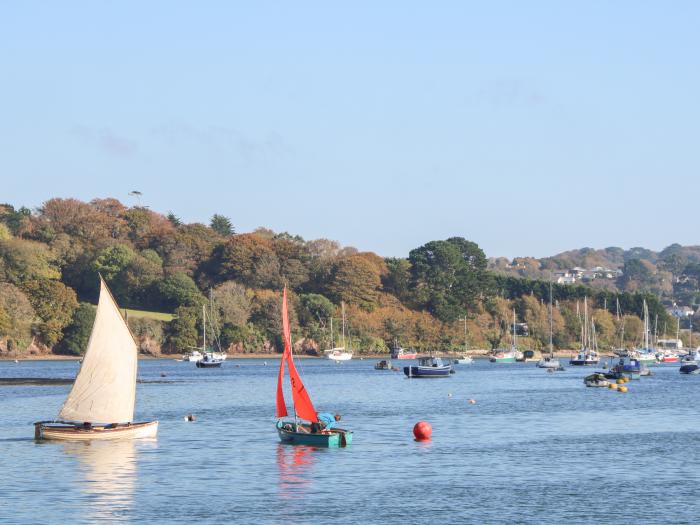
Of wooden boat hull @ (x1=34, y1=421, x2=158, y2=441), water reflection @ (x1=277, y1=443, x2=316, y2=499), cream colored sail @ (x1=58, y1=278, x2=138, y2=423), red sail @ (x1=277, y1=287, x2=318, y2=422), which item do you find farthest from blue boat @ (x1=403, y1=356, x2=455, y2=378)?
cream colored sail @ (x1=58, y1=278, x2=138, y2=423)

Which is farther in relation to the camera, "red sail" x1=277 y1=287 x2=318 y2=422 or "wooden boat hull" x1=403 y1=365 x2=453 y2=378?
"wooden boat hull" x1=403 y1=365 x2=453 y2=378

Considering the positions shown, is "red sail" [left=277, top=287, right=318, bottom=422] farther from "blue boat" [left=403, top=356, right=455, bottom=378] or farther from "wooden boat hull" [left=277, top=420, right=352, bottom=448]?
"blue boat" [left=403, top=356, right=455, bottom=378]

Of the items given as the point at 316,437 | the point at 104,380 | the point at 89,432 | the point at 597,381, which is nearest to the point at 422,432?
the point at 316,437

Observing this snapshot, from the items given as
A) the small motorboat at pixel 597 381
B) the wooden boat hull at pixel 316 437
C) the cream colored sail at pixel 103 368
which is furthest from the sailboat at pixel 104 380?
the small motorboat at pixel 597 381

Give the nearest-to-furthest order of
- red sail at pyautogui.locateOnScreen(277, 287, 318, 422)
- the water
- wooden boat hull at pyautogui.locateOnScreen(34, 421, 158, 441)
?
1. the water
2. red sail at pyautogui.locateOnScreen(277, 287, 318, 422)
3. wooden boat hull at pyautogui.locateOnScreen(34, 421, 158, 441)

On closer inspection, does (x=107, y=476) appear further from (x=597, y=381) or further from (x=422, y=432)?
(x=597, y=381)

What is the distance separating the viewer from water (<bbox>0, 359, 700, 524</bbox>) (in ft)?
185

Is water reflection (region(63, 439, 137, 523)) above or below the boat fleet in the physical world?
below

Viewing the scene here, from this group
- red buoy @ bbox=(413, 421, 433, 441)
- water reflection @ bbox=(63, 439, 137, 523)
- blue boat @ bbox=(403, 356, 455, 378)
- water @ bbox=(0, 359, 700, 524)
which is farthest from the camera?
blue boat @ bbox=(403, 356, 455, 378)

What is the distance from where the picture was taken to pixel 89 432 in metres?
79.0

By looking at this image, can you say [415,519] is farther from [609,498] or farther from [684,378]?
[684,378]

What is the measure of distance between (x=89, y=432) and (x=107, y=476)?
12.8 meters

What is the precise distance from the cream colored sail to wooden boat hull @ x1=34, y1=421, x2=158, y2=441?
2.95 ft

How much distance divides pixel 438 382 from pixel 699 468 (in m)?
110
